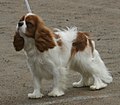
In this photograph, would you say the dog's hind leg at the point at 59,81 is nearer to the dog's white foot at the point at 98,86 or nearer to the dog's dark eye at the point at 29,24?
the dog's white foot at the point at 98,86

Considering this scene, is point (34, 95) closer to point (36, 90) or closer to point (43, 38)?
point (36, 90)

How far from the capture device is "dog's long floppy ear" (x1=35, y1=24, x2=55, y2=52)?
22.4 feet

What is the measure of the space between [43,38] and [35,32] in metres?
0.15

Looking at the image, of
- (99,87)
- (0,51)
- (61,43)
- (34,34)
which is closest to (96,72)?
(99,87)

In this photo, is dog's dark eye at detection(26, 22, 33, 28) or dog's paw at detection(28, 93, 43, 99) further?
dog's paw at detection(28, 93, 43, 99)

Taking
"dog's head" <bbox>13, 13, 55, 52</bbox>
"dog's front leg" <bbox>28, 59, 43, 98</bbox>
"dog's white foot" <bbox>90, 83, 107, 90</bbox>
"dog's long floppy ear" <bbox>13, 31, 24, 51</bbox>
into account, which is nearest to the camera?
"dog's head" <bbox>13, 13, 55, 52</bbox>

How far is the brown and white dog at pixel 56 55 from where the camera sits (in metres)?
6.84

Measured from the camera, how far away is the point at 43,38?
6867 millimetres

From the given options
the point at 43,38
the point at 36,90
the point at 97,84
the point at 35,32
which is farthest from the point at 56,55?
the point at 97,84

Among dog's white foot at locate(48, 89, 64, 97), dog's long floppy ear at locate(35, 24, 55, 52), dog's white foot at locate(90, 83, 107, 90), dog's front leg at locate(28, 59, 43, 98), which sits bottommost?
dog's white foot at locate(90, 83, 107, 90)

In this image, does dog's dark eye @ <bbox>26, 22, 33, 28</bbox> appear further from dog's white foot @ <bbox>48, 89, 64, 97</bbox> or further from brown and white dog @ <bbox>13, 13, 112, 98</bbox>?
dog's white foot @ <bbox>48, 89, 64, 97</bbox>

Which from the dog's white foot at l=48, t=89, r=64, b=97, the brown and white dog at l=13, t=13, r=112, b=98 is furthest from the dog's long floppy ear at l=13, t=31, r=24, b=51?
the dog's white foot at l=48, t=89, r=64, b=97

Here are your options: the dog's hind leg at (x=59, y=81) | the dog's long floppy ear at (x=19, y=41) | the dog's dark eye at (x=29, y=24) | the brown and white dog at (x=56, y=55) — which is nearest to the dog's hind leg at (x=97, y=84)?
the brown and white dog at (x=56, y=55)

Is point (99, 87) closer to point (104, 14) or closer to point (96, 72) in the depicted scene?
point (96, 72)
